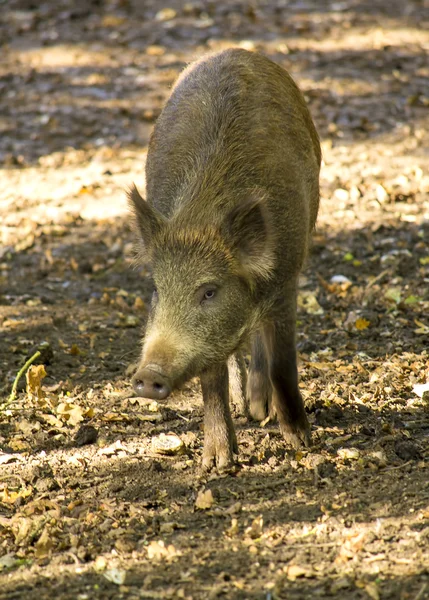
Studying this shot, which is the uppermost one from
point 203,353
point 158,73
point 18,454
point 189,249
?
point 189,249

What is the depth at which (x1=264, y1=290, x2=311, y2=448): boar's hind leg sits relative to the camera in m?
5.19

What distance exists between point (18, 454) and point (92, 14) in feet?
37.0

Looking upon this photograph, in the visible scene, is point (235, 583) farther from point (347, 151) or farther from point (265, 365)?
point (347, 151)

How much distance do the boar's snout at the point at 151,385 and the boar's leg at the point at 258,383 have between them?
58.9 inches

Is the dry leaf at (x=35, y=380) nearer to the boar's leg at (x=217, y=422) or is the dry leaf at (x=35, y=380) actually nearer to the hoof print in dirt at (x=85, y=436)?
the hoof print in dirt at (x=85, y=436)

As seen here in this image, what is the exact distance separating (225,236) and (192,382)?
1.74m

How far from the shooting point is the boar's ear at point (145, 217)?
483cm

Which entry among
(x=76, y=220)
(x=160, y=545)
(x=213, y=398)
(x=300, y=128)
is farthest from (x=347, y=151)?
(x=160, y=545)

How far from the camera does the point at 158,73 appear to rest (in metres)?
12.9

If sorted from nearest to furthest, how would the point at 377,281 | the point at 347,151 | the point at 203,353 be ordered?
the point at 203,353, the point at 377,281, the point at 347,151

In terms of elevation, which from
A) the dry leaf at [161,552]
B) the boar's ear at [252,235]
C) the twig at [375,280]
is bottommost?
the twig at [375,280]

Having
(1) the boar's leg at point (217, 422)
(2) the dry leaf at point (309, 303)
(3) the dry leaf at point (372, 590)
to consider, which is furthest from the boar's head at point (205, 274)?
(2) the dry leaf at point (309, 303)

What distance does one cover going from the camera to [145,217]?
192 inches

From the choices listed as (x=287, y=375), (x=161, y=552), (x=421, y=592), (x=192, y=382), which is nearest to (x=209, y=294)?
(x=287, y=375)
